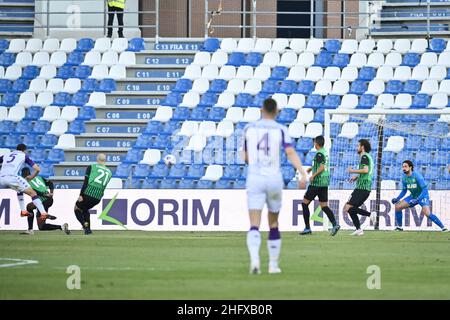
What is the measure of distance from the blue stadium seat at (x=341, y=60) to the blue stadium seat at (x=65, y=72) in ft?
27.2

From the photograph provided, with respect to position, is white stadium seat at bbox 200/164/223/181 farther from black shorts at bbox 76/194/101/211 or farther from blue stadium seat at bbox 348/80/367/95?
blue stadium seat at bbox 348/80/367/95

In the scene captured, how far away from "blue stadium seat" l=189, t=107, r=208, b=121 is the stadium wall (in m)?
3.89

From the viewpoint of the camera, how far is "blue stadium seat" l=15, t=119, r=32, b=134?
34.7 metres

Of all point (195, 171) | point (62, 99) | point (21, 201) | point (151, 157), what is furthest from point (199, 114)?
point (21, 201)

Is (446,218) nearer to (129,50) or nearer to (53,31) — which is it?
(129,50)

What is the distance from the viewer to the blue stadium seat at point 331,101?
33906 millimetres

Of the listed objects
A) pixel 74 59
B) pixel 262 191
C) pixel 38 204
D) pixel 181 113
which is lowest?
pixel 38 204

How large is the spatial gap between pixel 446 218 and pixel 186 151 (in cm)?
719

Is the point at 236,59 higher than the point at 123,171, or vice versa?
the point at 236,59

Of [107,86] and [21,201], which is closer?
[21,201]

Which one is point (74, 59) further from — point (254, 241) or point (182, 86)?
point (254, 241)

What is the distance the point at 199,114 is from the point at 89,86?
4.16m

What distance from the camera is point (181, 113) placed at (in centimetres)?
3394

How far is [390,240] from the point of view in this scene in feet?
81.8
